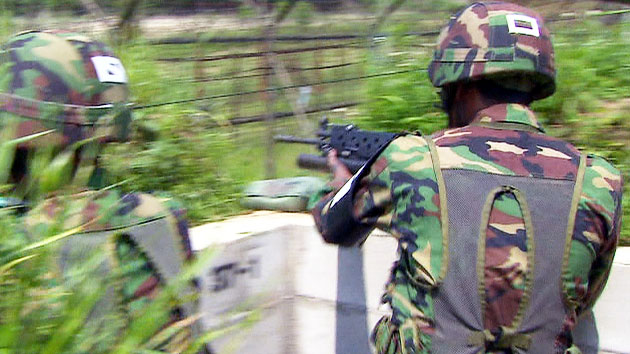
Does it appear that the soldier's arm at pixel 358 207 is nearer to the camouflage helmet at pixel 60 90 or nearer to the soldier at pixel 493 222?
the soldier at pixel 493 222

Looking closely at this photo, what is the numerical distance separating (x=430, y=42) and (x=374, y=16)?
0.46 metres

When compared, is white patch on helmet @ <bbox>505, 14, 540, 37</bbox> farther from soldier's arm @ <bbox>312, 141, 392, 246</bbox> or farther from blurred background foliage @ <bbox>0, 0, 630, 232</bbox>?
blurred background foliage @ <bbox>0, 0, 630, 232</bbox>

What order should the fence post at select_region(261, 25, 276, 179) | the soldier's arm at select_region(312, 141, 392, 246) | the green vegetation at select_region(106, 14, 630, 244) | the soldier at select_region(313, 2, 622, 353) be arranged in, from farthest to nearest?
the fence post at select_region(261, 25, 276, 179), the green vegetation at select_region(106, 14, 630, 244), the soldier's arm at select_region(312, 141, 392, 246), the soldier at select_region(313, 2, 622, 353)

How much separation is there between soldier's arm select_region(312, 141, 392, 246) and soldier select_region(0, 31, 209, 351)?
0.44 metres

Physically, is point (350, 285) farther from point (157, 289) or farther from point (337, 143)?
point (157, 289)

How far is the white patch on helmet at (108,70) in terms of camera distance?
90.4 inches

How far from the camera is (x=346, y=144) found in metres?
2.95

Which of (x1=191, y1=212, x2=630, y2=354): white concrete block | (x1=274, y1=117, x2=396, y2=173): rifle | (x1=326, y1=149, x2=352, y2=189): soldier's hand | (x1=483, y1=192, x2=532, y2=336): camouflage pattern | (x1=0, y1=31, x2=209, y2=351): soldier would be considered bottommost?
(x1=191, y1=212, x2=630, y2=354): white concrete block

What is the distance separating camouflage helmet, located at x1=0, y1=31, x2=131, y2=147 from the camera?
2.15m

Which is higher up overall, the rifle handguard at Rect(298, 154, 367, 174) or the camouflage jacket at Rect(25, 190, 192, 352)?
the camouflage jacket at Rect(25, 190, 192, 352)

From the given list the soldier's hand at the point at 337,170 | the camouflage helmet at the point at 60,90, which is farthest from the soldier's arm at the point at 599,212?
the camouflage helmet at the point at 60,90

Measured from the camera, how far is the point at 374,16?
4.48m

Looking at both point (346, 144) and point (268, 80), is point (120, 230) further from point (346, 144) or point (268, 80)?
point (268, 80)

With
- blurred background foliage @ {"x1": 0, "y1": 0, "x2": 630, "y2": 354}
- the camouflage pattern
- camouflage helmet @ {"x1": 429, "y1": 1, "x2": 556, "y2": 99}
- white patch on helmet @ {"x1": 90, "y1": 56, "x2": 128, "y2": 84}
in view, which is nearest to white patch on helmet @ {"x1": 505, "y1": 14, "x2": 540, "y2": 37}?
camouflage helmet @ {"x1": 429, "y1": 1, "x2": 556, "y2": 99}
